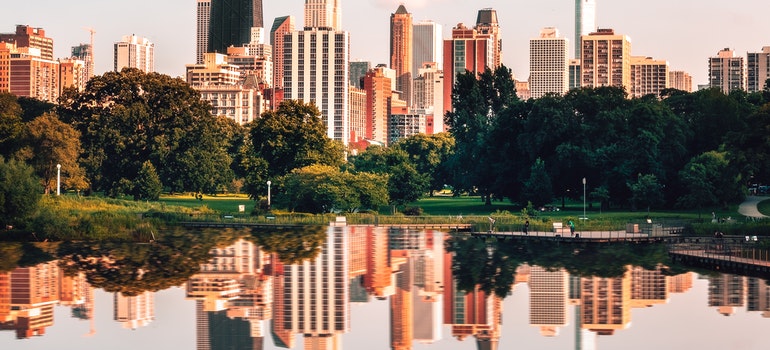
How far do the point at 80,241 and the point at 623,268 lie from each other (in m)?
32.0

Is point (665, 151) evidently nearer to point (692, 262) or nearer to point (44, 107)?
point (692, 262)

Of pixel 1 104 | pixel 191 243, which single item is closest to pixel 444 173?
pixel 1 104

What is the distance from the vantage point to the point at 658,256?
6431 centimetres

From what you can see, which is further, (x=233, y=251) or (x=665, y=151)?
(x=665, y=151)

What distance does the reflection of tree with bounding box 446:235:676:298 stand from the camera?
5311 centimetres

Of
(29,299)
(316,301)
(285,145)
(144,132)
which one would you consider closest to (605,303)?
(316,301)

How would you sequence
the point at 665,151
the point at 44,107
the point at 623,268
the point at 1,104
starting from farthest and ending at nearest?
the point at 44,107 < the point at 1,104 < the point at 665,151 < the point at 623,268

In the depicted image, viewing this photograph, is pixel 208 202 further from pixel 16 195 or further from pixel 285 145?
pixel 16 195

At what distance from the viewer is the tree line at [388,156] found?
306ft

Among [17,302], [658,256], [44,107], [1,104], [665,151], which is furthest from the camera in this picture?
[44,107]

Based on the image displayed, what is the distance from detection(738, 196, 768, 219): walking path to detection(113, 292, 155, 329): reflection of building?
52.6 m

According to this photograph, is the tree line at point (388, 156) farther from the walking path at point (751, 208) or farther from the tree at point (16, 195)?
the tree at point (16, 195)

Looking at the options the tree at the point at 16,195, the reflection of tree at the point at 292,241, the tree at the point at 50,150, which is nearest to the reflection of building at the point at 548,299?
the reflection of tree at the point at 292,241

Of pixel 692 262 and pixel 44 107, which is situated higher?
pixel 44 107
